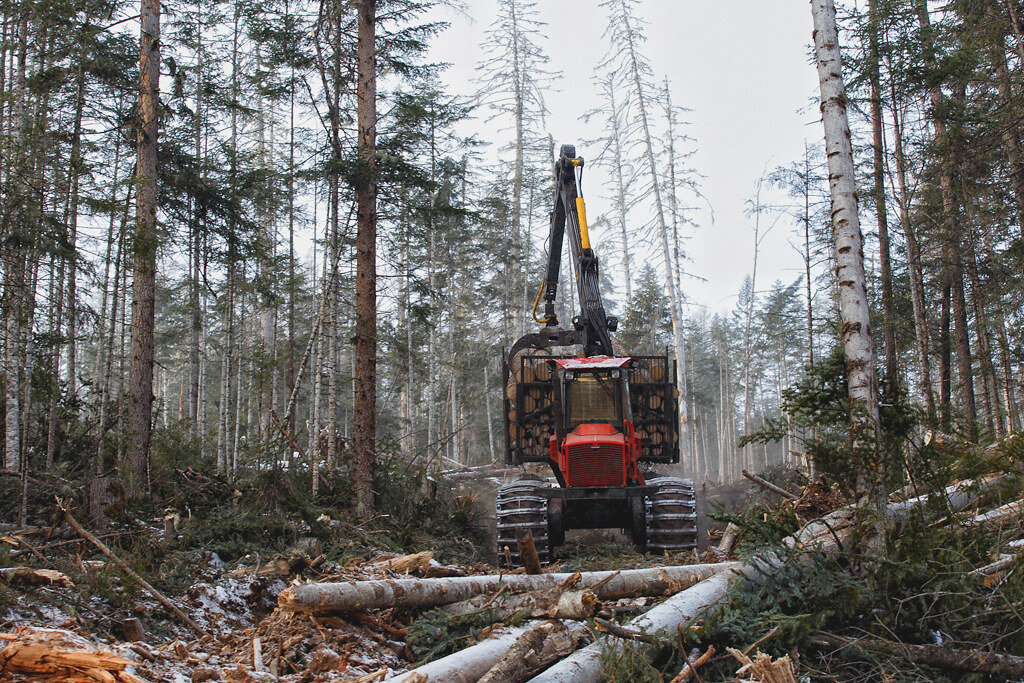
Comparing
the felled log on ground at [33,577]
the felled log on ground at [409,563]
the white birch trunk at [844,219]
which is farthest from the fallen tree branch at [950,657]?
the felled log on ground at [33,577]

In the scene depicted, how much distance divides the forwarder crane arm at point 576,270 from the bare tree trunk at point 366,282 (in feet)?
8.32

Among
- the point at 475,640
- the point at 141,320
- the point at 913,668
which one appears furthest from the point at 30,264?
the point at 913,668

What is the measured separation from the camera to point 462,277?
30.7 m

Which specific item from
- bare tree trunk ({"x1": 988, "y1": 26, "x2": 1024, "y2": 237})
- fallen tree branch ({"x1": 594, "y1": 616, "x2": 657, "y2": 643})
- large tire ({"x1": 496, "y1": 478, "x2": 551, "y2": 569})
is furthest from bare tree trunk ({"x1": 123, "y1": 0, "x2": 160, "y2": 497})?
bare tree trunk ({"x1": 988, "y1": 26, "x2": 1024, "y2": 237})

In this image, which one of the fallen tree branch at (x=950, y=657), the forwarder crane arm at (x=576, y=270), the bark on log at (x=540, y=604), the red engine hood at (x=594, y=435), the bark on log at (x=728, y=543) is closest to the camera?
the fallen tree branch at (x=950, y=657)

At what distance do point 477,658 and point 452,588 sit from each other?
1737 mm

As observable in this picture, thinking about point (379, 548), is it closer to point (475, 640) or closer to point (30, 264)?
point (475, 640)

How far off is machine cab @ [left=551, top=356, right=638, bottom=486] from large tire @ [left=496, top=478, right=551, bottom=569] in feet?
1.72

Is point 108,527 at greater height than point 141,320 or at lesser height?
lesser

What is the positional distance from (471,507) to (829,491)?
6.69m

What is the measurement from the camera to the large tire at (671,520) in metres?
8.76

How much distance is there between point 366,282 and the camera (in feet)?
36.3

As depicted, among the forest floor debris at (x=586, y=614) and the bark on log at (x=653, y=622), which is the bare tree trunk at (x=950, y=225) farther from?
the bark on log at (x=653, y=622)

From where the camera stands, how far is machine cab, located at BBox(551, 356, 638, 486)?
28.8ft
